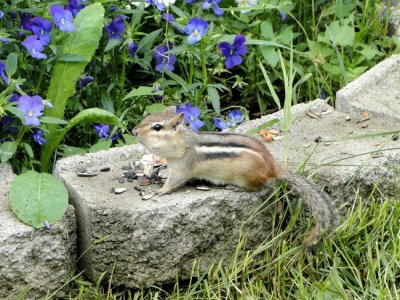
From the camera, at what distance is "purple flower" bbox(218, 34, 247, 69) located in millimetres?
5801

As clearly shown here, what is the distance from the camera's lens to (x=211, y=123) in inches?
239

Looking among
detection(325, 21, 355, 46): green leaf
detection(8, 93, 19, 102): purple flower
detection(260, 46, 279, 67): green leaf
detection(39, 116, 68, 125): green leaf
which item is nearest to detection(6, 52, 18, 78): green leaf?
detection(8, 93, 19, 102): purple flower

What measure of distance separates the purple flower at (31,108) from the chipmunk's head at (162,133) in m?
0.60

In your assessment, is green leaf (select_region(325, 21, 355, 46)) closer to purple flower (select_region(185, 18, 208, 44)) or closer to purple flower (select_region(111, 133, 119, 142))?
purple flower (select_region(185, 18, 208, 44))

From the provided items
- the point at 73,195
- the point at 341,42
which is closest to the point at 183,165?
the point at 73,195

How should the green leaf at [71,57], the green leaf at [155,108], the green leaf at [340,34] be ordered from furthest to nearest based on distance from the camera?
the green leaf at [340,34]
the green leaf at [155,108]
the green leaf at [71,57]

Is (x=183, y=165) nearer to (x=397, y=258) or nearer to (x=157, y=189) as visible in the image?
(x=157, y=189)

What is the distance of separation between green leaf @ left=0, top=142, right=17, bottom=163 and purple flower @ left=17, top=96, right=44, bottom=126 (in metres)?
0.18

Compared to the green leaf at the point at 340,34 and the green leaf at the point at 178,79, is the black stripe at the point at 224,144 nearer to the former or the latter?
the green leaf at the point at 178,79

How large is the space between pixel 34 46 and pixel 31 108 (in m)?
0.39

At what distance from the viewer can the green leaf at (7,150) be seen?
5.11 m

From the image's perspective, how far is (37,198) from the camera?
470 cm

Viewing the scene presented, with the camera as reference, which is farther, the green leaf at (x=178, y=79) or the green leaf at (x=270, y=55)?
the green leaf at (x=270, y=55)

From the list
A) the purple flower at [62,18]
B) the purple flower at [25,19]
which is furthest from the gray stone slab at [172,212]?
the purple flower at [25,19]
